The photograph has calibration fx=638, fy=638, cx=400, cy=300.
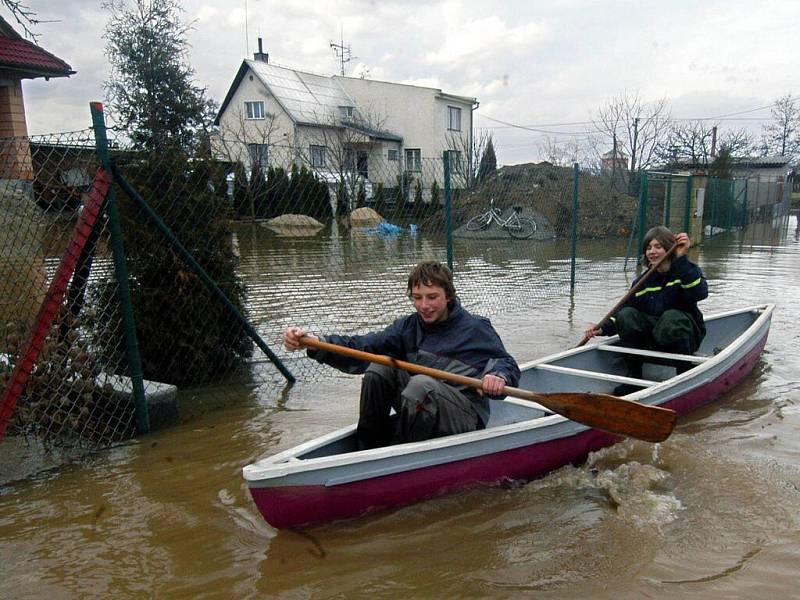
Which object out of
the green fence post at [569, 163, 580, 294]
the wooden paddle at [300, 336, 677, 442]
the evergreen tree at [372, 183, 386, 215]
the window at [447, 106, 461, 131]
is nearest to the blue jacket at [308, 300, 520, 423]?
the wooden paddle at [300, 336, 677, 442]

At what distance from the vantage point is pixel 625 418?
3.56m

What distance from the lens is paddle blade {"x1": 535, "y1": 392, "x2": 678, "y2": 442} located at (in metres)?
3.50

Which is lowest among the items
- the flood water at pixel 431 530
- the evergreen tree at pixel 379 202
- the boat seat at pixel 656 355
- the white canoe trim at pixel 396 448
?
the flood water at pixel 431 530

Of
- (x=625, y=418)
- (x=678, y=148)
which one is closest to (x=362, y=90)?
(x=678, y=148)

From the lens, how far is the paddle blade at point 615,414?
3498mm

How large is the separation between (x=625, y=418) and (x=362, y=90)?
1491 inches

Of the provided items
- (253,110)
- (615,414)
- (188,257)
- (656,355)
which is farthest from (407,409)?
(253,110)

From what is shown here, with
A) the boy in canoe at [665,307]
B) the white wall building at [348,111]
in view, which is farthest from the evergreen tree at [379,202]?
the white wall building at [348,111]

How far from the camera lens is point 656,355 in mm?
5266

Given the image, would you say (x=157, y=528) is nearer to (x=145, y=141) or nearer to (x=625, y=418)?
(x=625, y=418)

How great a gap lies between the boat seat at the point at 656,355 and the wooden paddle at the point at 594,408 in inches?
71.4

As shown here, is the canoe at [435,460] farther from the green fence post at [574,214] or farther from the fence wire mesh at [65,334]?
the green fence post at [574,214]

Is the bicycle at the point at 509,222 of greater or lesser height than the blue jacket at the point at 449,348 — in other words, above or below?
above

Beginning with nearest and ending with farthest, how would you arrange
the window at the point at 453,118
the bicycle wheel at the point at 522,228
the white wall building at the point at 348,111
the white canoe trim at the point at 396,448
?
the white canoe trim at the point at 396,448 < the bicycle wheel at the point at 522,228 < the white wall building at the point at 348,111 < the window at the point at 453,118
